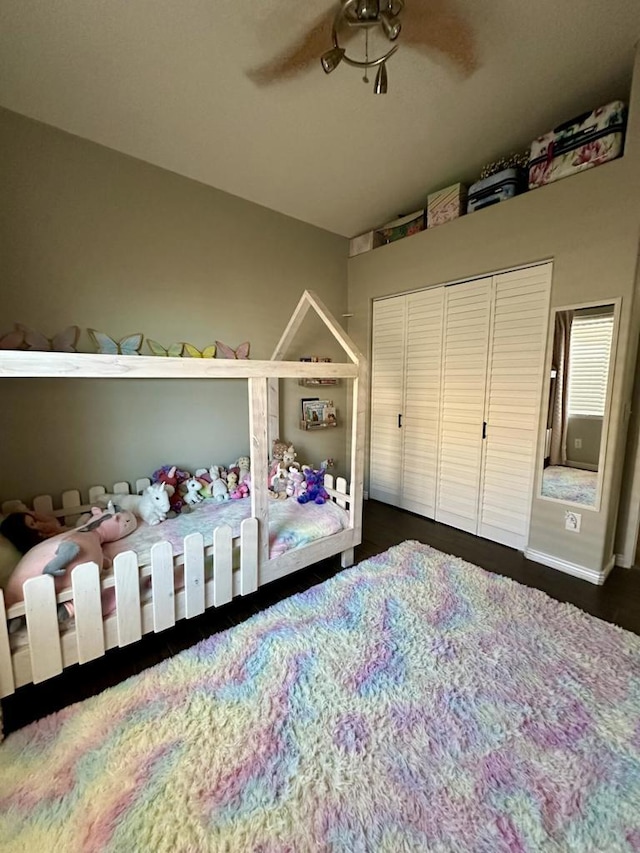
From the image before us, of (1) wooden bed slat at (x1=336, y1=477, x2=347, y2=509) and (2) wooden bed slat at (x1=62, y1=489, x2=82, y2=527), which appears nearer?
(2) wooden bed slat at (x1=62, y1=489, x2=82, y2=527)

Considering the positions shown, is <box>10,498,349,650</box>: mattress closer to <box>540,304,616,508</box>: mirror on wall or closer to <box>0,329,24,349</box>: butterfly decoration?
<box>0,329,24,349</box>: butterfly decoration

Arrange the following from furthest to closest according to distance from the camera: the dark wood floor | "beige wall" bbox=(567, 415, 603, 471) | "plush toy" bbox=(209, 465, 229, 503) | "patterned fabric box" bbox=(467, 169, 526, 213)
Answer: "plush toy" bbox=(209, 465, 229, 503) → "patterned fabric box" bbox=(467, 169, 526, 213) → "beige wall" bbox=(567, 415, 603, 471) → the dark wood floor

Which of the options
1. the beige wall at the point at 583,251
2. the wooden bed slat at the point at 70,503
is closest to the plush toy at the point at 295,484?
the wooden bed slat at the point at 70,503

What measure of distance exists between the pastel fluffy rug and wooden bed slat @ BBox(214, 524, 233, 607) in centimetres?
18

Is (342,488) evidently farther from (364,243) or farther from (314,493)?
(364,243)

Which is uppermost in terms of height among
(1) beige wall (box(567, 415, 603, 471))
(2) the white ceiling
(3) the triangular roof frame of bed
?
(2) the white ceiling

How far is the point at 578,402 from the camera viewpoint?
2240mm

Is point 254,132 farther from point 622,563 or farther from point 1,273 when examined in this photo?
point 622,563

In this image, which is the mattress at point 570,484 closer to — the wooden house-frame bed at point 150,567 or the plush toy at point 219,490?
the wooden house-frame bed at point 150,567

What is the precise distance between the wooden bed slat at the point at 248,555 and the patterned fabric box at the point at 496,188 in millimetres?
2712

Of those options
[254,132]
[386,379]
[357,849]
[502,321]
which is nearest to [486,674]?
[357,849]

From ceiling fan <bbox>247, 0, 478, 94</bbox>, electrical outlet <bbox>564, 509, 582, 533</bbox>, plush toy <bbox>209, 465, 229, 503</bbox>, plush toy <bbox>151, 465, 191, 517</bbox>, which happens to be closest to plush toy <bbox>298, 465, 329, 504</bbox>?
plush toy <bbox>209, 465, 229, 503</bbox>

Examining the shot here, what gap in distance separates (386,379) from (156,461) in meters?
2.21

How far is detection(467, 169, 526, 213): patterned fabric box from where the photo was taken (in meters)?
2.39
